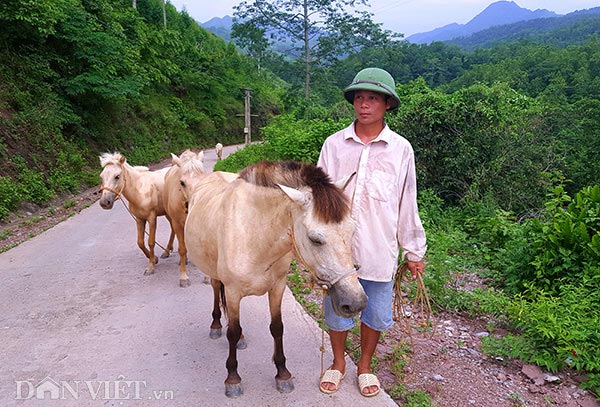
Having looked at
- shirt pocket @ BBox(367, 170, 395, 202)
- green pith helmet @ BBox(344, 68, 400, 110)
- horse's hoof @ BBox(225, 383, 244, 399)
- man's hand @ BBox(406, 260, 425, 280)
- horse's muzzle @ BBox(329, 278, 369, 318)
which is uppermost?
green pith helmet @ BBox(344, 68, 400, 110)

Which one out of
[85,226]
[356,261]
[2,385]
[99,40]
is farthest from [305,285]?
[99,40]

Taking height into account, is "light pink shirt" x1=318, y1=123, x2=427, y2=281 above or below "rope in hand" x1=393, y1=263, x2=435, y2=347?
above

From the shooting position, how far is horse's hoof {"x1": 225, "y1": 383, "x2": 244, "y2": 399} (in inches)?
105

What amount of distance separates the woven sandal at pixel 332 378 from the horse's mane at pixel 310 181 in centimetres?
134

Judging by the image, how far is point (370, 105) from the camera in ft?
7.89

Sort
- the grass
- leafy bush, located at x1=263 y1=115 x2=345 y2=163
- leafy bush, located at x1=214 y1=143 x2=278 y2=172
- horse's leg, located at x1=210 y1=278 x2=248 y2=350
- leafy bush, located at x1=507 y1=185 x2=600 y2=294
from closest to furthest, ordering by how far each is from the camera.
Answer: horse's leg, located at x1=210 y1=278 x2=248 y2=350 < leafy bush, located at x1=507 y1=185 x2=600 y2=294 < the grass < leafy bush, located at x1=263 y1=115 x2=345 y2=163 < leafy bush, located at x1=214 y1=143 x2=278 y2=172

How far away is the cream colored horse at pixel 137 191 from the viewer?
199 inches

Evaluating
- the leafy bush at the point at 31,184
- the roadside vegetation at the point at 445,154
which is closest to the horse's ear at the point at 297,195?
the roadside vegetation at the point at 445,154

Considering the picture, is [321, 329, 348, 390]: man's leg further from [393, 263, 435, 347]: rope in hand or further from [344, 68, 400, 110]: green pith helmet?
[344, 68, 400, 110]: green pith helmet

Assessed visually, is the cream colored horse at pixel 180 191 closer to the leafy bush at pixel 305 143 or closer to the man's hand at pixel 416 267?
the man's hand at pixel 416 267

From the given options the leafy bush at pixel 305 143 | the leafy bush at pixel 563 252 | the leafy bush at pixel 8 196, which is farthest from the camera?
the leafy bush at pixel 305 143

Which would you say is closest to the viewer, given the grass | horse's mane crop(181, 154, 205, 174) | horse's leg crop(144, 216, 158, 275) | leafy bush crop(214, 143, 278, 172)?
horse's mane crop(181, 154, 205, 174)

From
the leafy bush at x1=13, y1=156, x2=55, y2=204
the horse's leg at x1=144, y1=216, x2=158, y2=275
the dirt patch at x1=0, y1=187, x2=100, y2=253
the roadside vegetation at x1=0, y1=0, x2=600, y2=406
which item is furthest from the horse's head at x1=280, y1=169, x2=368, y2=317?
the leafy bush at x1=13, y1=156, x2=55, y2=204

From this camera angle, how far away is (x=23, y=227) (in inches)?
296
